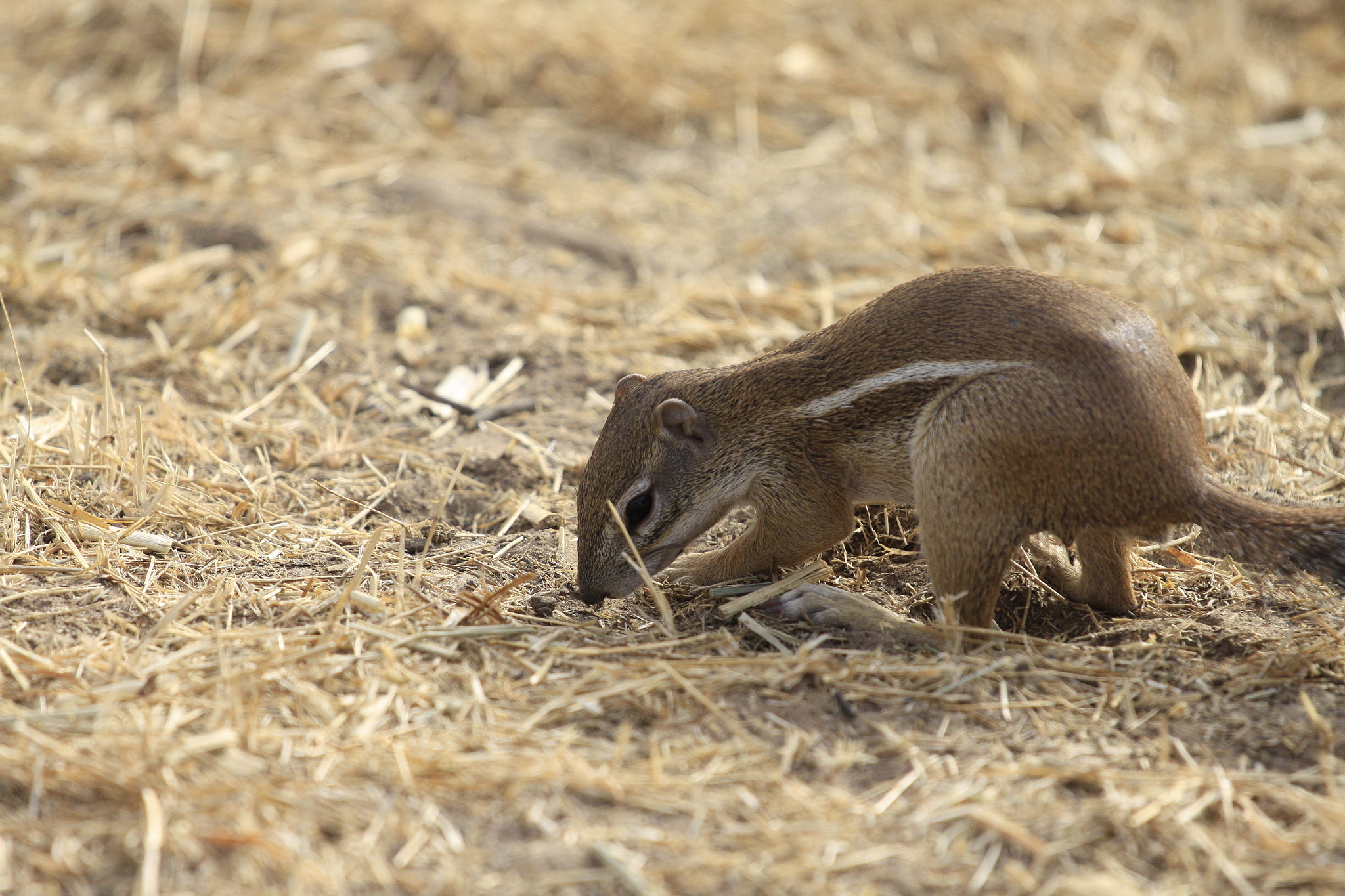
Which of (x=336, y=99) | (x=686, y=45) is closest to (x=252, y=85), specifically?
(x=336, y=99)

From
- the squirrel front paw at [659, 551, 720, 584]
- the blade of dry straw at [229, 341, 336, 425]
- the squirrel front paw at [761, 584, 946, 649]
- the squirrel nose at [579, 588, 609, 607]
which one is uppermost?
the blade of dry straw at [229, 341, 336, 425]

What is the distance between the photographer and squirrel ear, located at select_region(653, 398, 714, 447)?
3.83 meters

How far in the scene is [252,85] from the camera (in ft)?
25.4

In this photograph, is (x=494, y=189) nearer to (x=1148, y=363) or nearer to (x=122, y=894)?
(x=1148, y=363)

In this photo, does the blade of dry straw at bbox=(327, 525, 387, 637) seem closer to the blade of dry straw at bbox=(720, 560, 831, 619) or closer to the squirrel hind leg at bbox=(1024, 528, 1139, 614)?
the blade of dry straw at bbox=(720, 560, 831, 619)

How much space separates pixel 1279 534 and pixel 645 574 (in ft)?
5.87

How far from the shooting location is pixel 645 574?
3664 mm

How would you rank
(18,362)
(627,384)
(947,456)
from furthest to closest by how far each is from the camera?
(18,362) < (627,384) < (947,456)

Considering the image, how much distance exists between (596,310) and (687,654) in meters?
2.86

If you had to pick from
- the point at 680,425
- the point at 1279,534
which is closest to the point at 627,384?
the point at 680,425

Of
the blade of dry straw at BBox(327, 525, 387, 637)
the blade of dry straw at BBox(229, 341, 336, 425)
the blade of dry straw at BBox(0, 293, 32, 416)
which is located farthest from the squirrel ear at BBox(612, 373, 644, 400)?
the blade of dry straw at BBox(0, 293, 32, 416)

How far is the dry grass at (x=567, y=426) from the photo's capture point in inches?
102

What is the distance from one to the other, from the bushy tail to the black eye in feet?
5.43

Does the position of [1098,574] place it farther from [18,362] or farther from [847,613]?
[18,362]
